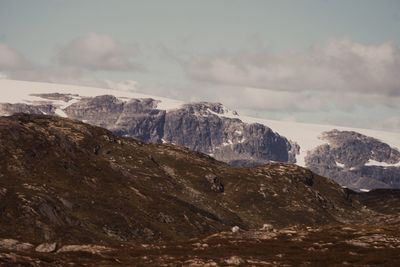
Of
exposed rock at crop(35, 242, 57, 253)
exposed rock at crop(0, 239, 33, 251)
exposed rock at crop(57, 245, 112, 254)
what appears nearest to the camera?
exposed rock at crop(35, 242, 57, 253)

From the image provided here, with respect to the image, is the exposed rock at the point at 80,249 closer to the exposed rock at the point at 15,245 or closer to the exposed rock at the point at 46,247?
the exposed rock at the point at 46,247

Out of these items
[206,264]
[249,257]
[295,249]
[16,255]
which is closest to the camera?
[16,255]

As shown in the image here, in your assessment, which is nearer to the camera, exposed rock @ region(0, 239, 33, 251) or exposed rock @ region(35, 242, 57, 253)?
exposed rock @ region(35, 242, 57, 253)

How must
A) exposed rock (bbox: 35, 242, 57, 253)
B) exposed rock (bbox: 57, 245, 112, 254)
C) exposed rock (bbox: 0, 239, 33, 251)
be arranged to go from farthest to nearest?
exposed rock (bbox: 0, 239, 33, 251) → exposed rock (bbox: 57, 245, 112, 254) → exposed rock (bbox: 35, 242, 57, 253)

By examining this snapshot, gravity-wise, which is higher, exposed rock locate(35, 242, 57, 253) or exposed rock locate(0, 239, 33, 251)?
exposed rock locate(35, 242, 57, 253)

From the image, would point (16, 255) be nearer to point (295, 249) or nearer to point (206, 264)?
point (206, 264)

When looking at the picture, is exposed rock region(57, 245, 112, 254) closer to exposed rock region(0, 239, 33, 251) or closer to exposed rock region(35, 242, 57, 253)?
exposed rock region(35, 242, 57, 253)

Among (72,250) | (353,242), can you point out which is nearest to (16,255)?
(72,250)

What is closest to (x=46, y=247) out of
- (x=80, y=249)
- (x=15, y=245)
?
(x=80, y=249)

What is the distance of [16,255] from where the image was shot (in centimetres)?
9125

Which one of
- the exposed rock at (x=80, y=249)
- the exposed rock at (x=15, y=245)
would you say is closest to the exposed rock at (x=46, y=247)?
the exposed rock at (x=80, y=249)

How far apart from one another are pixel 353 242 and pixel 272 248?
1514 centimetres

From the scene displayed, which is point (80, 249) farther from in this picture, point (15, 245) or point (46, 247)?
point (15, 245)

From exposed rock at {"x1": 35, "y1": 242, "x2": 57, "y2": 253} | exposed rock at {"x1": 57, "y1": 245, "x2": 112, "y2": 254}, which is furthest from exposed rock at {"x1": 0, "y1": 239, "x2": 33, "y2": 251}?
exposed rock at {"x1": 57, "y1": 245, "x2": 112, "y2": 254}
